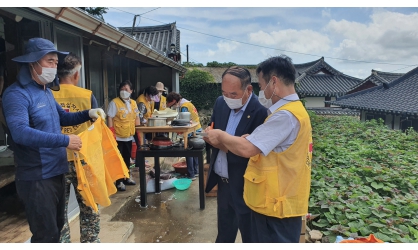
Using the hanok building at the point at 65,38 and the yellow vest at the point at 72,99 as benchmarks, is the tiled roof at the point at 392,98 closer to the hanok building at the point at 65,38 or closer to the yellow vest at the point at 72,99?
the hanok building at the point at 65,38

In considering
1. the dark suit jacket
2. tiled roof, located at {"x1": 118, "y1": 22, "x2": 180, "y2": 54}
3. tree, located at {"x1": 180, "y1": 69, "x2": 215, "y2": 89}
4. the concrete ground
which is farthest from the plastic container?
tree, located at {"x1": 180, "y1": 69, "x2": 215, "y2": 89}

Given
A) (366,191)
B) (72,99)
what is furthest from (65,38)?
(366,191)

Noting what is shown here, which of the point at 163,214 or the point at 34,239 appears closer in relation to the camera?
the point at 34,239

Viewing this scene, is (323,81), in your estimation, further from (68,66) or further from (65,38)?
(68,66)

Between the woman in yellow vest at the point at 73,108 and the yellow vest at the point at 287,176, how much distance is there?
157cm

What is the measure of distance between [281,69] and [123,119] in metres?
3.53

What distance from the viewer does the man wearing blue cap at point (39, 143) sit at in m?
1.97

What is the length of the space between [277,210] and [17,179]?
73.4 inches

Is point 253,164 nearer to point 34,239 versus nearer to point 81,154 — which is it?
point 81,154

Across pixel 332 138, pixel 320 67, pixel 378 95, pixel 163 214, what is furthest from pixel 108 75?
pixel 320 67

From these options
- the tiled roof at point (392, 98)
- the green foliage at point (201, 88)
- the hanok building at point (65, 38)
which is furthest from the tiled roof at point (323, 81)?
the hanok building at point (65, 38)

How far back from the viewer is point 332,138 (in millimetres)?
8703

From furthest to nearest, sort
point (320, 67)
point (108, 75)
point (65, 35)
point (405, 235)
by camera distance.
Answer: point (320, 67) < point (108, 75) < point (65, 35) < point (405, 235)

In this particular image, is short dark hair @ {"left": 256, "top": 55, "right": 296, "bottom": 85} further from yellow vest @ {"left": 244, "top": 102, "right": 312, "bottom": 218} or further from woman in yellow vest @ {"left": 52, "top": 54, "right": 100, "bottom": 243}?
woman in yellow vest @ {"left": 52, "top": 54, "right": 100, "bottom": 243}
